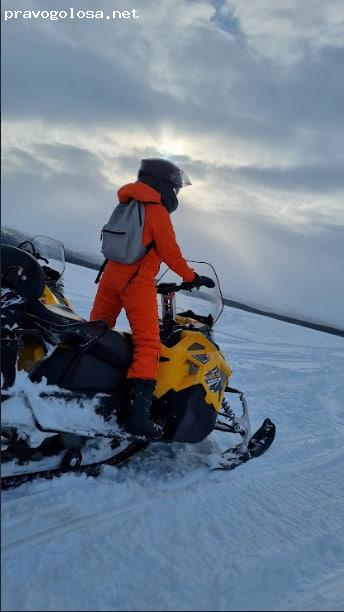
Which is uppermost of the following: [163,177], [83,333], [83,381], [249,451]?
[163,177]

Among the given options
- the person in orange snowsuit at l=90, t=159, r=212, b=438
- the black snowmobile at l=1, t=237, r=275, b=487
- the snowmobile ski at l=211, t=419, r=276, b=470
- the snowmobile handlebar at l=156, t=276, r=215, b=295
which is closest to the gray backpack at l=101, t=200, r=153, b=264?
the person in orange snowsuit at l=90, t=159, r=212, b=438

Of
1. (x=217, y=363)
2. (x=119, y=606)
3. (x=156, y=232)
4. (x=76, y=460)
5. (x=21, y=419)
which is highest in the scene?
(x=156, y=232)

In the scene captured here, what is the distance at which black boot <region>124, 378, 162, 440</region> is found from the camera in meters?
3.19

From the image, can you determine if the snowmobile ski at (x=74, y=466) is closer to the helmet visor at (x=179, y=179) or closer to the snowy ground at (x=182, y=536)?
the snowy ground at (x=182, y=536)

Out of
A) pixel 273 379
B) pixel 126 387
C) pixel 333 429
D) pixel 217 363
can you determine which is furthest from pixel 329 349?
pixel 126 387

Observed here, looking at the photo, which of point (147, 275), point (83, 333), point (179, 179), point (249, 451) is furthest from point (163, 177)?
point (249, 451)

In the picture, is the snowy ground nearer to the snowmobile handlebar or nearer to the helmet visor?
the snowmobile handlebar

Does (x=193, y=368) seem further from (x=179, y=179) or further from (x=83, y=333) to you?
(x=179, y=179)

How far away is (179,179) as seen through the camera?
3.49 meters

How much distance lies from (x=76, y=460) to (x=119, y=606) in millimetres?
1150

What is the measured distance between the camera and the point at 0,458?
281 centimetres

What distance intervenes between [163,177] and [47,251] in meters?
1.74

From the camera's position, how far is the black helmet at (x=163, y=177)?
343cm

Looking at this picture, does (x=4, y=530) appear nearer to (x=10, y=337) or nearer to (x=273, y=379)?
(x=10, y=337)
